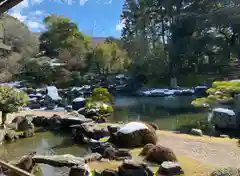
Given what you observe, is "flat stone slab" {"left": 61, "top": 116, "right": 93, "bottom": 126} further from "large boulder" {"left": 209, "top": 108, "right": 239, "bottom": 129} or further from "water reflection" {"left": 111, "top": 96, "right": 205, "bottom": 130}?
"large boulder" {"left": 209, "top": 108, "right": 239, "bottom": 129}

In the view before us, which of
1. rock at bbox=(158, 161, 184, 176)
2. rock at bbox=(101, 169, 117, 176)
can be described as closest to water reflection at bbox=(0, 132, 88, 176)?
rock at bbox=(101, 169, 117, 176)

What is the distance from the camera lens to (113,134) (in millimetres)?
9656

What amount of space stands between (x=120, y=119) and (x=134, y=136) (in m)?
6.52

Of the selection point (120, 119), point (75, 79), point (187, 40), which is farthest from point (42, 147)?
point (187, 40)

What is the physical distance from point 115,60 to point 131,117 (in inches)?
616

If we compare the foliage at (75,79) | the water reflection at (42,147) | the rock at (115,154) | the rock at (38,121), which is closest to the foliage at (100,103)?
the rock at (38,121)

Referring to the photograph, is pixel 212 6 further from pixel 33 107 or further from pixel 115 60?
pixel 33 107

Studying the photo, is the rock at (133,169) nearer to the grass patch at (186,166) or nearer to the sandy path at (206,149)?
the grass patch at (186,166)

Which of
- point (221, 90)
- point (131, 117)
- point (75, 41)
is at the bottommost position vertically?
point (131, 117)

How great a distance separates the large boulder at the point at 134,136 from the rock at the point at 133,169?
2696mm

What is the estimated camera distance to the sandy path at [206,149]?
7.74 meters

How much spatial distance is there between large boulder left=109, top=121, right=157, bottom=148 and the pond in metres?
1.16

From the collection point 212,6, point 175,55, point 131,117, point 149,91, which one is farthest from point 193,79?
point 131,117

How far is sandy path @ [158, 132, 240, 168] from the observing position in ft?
25.4
